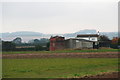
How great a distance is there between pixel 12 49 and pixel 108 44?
31819 millimetres

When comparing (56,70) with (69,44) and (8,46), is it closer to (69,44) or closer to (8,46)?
(8,46)

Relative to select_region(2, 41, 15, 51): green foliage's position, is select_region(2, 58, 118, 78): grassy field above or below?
below

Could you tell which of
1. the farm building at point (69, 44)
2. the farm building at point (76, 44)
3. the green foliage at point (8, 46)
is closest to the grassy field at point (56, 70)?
the green foliage at point (8, 46)

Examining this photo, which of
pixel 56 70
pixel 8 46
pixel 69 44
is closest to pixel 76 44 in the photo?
pixel 69 44

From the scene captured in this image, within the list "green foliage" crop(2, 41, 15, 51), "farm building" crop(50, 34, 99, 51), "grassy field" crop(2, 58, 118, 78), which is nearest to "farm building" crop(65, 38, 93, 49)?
"farm building" crop(50, 34, 99, 51)

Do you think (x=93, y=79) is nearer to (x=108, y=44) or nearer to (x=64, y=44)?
(x=64, y=44)

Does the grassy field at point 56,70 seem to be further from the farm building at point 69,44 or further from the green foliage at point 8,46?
the farm building at point 69,44

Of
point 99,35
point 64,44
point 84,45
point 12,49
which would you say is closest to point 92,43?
point 84,45

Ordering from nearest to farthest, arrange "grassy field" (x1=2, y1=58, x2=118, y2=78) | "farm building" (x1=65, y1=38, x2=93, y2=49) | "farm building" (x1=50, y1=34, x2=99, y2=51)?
1. "grassy field" (x1=2, y1=58, x2=118, y2=78)
2. "farm building" (x1=50, y1=34, x2=99, y2=51)
3. "farm building" (x1=65, y1=38, x2=93, y2=49)

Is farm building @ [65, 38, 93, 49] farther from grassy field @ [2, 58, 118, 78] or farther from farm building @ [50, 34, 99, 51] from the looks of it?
grassy field @ [2, 58, 118, 78]

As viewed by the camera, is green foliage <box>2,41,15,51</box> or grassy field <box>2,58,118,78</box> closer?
grassy field <box>2,58,118,78</box>

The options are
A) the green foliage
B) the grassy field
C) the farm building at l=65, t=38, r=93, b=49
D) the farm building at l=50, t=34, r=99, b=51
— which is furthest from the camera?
the farm building at l=65, t=38, r=93, b=49

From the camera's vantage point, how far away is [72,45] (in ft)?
263

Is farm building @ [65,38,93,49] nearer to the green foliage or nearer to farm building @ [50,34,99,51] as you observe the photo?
farm building @ [50,34,99,51]
